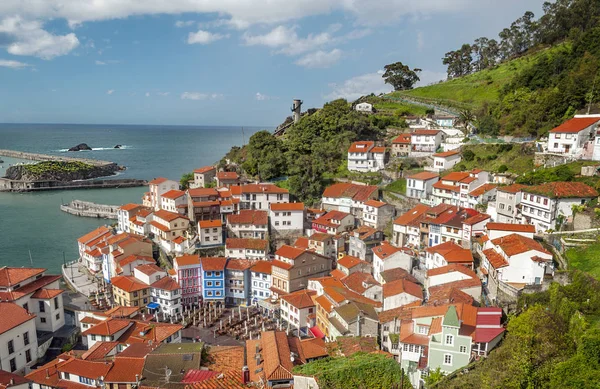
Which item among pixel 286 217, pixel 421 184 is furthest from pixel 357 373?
pixel 421 184

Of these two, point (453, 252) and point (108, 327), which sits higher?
point (453, 252)

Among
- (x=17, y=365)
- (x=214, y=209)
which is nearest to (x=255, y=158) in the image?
(x=214, y=209)

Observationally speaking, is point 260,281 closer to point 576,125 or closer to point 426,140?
point 426,140

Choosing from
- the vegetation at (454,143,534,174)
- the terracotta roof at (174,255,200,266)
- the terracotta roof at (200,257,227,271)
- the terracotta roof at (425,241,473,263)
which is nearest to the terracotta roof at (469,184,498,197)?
the vegetation at (454,143,534,174)

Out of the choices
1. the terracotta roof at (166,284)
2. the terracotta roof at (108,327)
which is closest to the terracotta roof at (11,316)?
the terracotta roof at (108,327)

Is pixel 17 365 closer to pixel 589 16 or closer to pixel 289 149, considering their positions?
pixel 289 149

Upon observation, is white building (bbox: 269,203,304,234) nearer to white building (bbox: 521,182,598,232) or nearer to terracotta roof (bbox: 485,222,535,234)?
terracotta roof (bbox: 485,222,535,234)

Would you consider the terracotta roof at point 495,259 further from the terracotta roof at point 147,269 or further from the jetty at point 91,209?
the jetty at point 91,209
